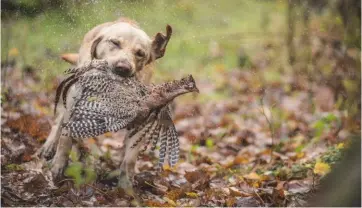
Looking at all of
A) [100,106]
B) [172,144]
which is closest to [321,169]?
[172,144]

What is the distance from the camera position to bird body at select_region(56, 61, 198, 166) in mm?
3918

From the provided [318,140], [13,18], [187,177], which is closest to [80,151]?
[187,177]

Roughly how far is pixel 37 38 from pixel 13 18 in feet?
3.77

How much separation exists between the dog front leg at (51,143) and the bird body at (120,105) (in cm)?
112

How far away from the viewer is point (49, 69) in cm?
733

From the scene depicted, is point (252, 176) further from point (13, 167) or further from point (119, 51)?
point (13, 167)

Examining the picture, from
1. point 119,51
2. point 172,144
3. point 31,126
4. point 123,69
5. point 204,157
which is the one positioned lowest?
point 204,157

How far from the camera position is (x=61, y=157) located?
196 inches

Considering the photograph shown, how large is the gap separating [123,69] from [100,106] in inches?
20.8

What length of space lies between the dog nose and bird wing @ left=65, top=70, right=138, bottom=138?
0.20 meters

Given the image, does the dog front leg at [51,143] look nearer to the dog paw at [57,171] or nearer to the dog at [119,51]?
the dog at [119,51]

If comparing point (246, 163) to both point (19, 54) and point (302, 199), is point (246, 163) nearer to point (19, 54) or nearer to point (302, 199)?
point (302, 199)

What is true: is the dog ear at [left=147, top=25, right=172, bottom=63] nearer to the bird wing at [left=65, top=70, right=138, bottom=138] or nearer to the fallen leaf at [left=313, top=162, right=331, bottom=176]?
the bird wing at [left=65, top=70, right=138, bottom=138]

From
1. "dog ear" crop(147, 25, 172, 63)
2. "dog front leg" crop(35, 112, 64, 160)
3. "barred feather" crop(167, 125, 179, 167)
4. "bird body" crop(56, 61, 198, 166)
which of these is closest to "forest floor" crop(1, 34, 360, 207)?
"dog front leg" crop(35, 112, 64, 160)
